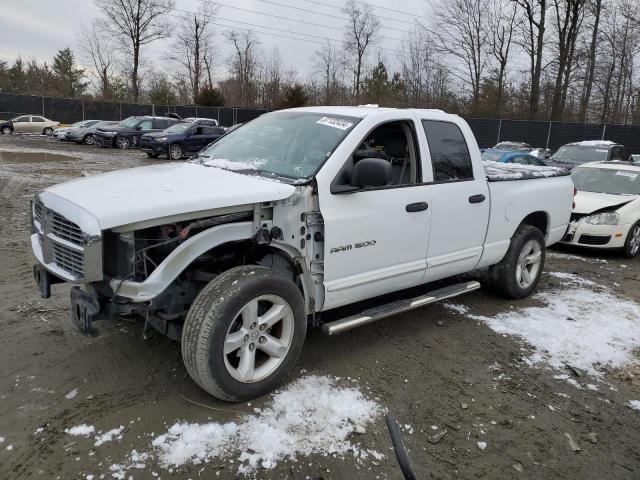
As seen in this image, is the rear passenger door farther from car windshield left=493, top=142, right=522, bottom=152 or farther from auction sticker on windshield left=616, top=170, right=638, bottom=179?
car windshield left=493, top=142, right=522, bottom=152

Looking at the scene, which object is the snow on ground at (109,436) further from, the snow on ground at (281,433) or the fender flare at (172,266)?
the fender flare at (172,266)

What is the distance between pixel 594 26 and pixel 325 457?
4492cm

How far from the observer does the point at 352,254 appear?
3711 mm

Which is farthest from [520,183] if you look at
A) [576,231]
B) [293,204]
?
[576,231]

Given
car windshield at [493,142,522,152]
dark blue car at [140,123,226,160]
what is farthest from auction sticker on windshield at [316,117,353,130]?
car windshield at [493,142,522,152]

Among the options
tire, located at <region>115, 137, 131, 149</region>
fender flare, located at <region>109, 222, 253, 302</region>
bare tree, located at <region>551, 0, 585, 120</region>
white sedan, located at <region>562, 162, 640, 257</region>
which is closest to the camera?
fender flare, located at <region>109, 222, 253, 302</region>

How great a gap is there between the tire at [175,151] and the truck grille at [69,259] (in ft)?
61.7

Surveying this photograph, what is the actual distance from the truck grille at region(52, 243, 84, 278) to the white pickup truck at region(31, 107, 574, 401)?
0.01m

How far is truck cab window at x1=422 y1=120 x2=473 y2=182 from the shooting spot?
4.39 meters

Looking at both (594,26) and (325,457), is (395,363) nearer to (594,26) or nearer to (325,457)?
(325,457)

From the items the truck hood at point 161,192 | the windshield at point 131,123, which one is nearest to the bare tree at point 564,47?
the windshield at point 131,123

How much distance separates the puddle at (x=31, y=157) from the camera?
701 inches

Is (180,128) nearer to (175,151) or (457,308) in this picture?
(175,151)

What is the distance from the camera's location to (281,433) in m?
3.02
